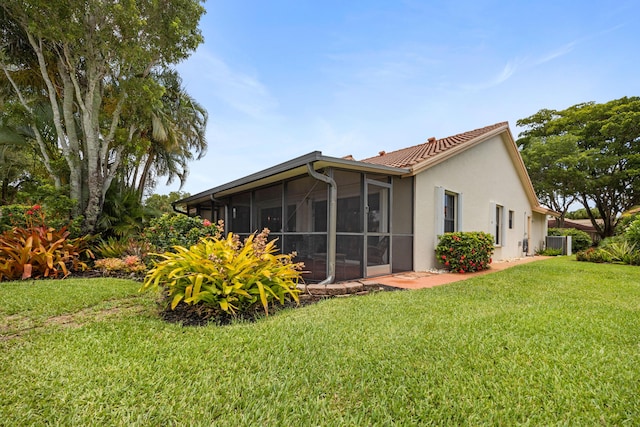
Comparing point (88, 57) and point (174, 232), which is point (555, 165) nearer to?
point (174, 232)

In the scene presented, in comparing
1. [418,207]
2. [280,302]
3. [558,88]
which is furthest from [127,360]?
[558,88]

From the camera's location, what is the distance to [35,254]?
245 inches

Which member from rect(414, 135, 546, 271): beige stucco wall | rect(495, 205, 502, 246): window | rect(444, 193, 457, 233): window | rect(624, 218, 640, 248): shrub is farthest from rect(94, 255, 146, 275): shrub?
rect(624, 218, 640, 248): shrub

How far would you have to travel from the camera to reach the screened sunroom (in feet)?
19.6

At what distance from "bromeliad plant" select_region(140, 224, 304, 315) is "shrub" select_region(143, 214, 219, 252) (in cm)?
217

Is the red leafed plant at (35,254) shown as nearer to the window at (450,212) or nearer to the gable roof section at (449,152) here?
the gable roof section at (449,152)

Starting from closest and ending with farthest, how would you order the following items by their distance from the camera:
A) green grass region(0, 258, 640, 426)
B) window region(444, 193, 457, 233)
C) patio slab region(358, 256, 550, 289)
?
1. green grass region(0, 258, 640, 426)
2. patio slab region(358, 256, 550, 289)
3. window region(444, 193, 457, 233)

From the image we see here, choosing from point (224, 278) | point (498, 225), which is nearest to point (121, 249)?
point (224, 278)

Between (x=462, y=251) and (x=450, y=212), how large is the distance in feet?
5.64

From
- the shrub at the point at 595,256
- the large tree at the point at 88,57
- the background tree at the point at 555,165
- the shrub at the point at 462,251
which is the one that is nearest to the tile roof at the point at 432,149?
the shrub at the point at 462,251

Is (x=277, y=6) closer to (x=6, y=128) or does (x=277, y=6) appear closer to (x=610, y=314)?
(x=6, y=128)

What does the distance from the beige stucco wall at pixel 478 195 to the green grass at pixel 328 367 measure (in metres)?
3.98

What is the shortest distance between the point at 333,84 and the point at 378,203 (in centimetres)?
617

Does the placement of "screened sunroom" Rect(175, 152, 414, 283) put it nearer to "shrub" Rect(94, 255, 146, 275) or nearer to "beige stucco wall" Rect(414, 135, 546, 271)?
"beige stucco wall" Rect(414, 135, 546, 271)
